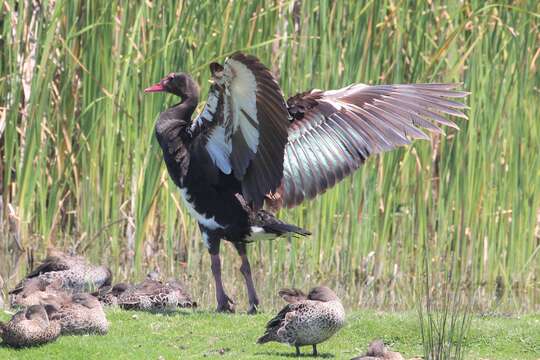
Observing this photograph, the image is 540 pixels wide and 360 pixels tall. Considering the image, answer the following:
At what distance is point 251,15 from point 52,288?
381 centimetres

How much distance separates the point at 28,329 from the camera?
26.1ft

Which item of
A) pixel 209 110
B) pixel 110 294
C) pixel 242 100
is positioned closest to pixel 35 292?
pixel 110 294

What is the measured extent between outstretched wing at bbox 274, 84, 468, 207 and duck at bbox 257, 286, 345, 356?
2068 millimetres

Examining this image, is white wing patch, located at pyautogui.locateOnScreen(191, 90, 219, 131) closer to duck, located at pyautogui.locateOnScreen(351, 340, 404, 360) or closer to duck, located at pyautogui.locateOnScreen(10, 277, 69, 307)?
duck, located at pyautogui.locateOnScreen(10, 277, 69, 307)

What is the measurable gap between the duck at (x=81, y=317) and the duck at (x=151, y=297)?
1.12 meters

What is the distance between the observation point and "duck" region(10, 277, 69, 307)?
950cm

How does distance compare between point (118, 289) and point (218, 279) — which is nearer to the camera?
point (218, 279)

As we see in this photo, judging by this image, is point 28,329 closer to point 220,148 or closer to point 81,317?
point 81,317

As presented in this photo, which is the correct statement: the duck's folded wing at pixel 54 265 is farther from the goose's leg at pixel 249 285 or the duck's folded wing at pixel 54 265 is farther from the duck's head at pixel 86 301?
the goose's leg at pixel 249 285

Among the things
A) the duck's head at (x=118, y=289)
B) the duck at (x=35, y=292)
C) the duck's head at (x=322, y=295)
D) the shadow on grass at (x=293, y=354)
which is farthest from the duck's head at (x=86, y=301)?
the duck's head at (x=322, y=295)

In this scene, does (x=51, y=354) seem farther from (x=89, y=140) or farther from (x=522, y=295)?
(x=522, y=295)

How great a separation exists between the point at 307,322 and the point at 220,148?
236cm

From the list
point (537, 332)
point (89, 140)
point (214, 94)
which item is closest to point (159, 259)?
point (89, 140)

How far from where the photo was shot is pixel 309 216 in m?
11.8
